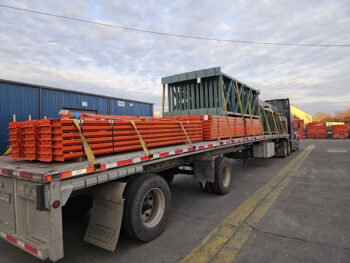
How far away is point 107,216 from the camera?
9.61ft

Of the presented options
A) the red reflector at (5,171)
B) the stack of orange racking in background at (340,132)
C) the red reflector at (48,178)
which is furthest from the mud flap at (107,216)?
the stack of orange racking in background at (340,132)

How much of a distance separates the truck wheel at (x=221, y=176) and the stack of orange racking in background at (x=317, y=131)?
32670 mm

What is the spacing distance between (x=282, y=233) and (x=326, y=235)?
634 mm

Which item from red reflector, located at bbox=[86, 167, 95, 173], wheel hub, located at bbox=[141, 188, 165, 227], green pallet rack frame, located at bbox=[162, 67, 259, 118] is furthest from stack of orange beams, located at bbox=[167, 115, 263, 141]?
red reflector, located at bbox=[86, 167, 95, 173]

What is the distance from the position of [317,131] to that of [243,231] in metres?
35.0

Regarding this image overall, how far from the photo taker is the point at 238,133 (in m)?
6.76

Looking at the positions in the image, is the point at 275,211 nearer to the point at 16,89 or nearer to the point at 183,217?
the point at 183,217

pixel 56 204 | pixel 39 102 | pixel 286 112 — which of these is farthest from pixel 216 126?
pixel 286 112

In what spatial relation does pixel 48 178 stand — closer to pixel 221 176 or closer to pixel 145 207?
pixel 145 207

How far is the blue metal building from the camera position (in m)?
8.73

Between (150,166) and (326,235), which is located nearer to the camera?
(326,235)

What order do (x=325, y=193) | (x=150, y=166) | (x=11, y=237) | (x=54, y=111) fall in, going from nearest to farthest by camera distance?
1. (x=11, y=237)
2. (x=150, y=166)
3. (x=325, y=193)
4. (x=54, y=111)

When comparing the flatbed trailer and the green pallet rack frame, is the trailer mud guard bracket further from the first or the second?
the green pallet rack frame

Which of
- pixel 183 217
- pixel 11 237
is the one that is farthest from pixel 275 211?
pixel 11 237
